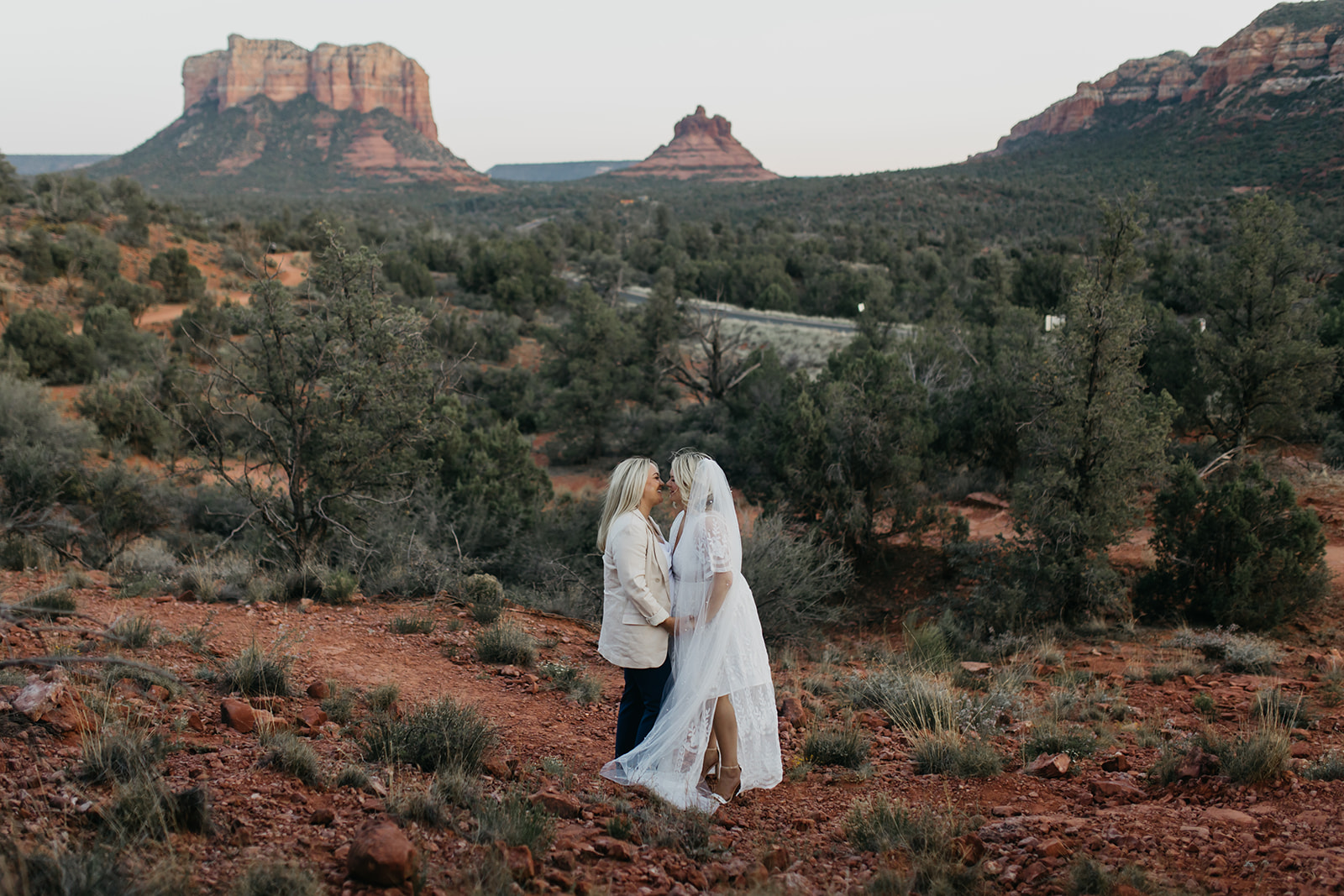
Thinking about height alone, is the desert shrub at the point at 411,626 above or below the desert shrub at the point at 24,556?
below

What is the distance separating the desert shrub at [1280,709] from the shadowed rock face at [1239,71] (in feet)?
209

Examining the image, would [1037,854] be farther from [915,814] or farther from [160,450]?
[160,450]

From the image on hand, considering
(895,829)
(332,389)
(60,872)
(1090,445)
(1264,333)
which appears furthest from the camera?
(1264,333)

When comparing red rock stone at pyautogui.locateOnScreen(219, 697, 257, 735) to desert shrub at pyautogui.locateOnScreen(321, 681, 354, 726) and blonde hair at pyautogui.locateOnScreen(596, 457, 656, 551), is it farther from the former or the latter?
blonde hair at pyautogui.locateOnScreen(596, 457, 656, 551)

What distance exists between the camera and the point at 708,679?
4.03 m

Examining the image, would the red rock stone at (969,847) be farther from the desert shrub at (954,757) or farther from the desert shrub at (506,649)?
the desert shrub at (506,649)

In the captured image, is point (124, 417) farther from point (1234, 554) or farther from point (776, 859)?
point (1234, 554)

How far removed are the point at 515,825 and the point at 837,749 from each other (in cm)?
221

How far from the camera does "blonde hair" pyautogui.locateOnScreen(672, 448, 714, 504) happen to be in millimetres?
4102

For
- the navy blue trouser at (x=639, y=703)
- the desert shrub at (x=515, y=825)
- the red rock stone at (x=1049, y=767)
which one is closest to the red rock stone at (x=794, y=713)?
the red rock stone at (x=1049, y=767)

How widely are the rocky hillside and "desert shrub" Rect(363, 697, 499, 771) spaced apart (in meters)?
95.4

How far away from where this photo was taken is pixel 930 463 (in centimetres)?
1351

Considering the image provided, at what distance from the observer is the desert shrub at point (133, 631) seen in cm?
527

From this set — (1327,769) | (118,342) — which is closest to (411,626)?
(1327,769)
